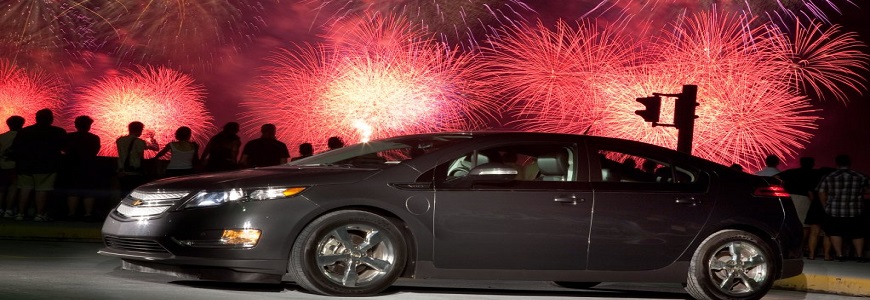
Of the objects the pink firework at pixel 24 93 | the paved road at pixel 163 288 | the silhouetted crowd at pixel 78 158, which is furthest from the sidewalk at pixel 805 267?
the pink firework at pixel 24 93

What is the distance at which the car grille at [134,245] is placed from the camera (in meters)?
8.41

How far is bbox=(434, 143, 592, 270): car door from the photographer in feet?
28.2

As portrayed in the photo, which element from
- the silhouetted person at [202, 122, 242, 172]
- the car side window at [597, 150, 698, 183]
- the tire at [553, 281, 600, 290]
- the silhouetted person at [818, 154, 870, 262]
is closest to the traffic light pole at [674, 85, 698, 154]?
the silhouetted person at [818, 154, 870, 262]

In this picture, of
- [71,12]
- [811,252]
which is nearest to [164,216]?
[811,252]

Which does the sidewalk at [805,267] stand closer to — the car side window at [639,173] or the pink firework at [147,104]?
the car side window at [639,173]

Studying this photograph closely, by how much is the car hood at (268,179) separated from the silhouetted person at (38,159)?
7.31m

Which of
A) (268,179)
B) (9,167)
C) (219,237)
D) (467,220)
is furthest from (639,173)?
(9,167)

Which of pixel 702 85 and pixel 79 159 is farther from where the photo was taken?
pixel 702 85

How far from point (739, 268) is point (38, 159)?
29.7 feet

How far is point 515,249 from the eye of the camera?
28.5 ft

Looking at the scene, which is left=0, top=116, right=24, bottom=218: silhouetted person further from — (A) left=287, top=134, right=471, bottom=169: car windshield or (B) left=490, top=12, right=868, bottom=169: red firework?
(B) left=490, top=12, right=868, bottom=169: red firework

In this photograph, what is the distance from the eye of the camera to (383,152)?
9.25m

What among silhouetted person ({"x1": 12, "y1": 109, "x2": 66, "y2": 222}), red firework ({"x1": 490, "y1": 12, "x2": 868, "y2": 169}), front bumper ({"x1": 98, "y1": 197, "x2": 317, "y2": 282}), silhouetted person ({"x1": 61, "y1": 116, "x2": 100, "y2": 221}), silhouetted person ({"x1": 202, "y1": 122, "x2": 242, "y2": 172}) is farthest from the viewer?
red firework ({"x1": 490, "y1": 12, "x2": 868, "y2": 169})

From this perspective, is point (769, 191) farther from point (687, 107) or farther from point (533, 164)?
point (687, 107)
